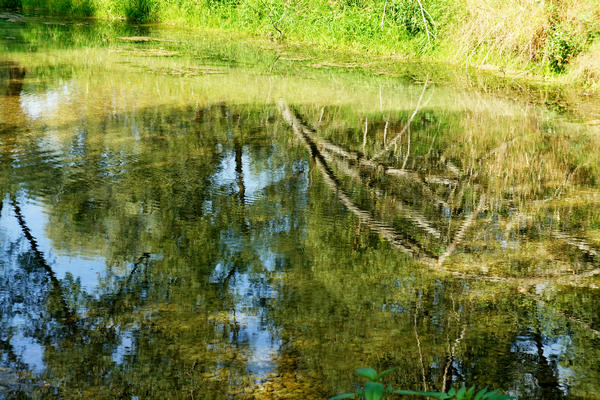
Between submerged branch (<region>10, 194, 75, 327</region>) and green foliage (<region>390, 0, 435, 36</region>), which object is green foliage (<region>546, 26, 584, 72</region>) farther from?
submerged branch (<region>10, 194, 75, 327</region>)

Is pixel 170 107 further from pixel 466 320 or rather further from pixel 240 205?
pixel 466 320

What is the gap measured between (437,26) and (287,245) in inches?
416

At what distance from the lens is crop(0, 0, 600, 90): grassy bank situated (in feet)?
38.0

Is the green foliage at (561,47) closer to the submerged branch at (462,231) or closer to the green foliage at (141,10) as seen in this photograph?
the submerged branch at (462,231)

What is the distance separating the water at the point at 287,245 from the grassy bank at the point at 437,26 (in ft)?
9.42

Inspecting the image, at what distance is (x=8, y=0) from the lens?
20781 millimetres

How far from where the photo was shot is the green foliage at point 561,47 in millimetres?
11578

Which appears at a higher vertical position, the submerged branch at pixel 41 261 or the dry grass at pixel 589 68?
the dry grass at pixel 589 68

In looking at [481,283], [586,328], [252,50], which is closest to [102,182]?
[481,283]

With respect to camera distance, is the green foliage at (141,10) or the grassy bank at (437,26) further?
the green foliage at (141,10)

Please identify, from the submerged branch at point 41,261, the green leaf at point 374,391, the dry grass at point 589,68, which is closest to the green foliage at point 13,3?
the dry grass at point 589,68

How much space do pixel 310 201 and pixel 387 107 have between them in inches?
160

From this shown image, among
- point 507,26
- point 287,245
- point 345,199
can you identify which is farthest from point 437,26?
point 287,245

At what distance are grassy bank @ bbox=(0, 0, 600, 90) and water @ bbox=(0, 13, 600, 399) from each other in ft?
9.42
